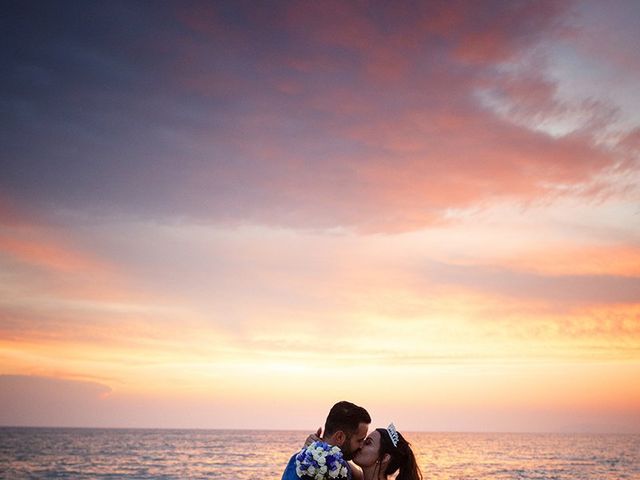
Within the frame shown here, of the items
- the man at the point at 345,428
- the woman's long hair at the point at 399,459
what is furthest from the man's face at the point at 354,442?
the woman's long hair at the point at 399,459

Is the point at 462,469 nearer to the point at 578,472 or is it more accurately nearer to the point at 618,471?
the point at 578,472

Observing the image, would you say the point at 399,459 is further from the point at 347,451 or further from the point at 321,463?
the point at 321,463

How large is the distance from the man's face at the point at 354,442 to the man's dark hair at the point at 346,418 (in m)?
0.04

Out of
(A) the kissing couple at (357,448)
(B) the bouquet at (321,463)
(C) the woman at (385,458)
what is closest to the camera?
(B) the bouquet at (321,463)

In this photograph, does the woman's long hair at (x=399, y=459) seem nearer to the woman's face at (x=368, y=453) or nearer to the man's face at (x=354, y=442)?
the woman's face at (x=368, y=453)

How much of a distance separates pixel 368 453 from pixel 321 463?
737 millimetres

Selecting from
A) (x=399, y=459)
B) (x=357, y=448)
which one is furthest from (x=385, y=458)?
(x=357, y=448)

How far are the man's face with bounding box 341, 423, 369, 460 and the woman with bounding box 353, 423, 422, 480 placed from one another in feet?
0.29

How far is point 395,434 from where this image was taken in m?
6.62

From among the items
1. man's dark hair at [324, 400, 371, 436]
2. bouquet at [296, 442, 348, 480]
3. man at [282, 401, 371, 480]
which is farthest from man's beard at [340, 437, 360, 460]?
bouquet at [296, 442, 348, 480]

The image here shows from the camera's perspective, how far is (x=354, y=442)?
6457 mm

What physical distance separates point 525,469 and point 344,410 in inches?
2004

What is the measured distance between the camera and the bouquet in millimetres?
5973

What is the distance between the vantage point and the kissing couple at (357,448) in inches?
243
